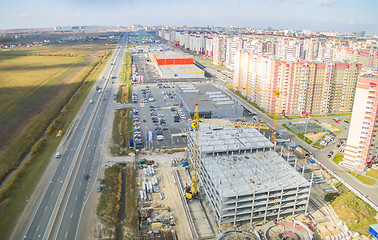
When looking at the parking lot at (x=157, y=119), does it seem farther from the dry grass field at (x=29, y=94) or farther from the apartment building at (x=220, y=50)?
the apartment building at (x=220, y=50)

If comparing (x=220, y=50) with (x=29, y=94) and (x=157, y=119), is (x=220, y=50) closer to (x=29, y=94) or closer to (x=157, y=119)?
(x=157, y=119)

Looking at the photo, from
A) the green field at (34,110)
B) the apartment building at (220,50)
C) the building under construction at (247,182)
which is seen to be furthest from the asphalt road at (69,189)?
the apartment building at (220,50)

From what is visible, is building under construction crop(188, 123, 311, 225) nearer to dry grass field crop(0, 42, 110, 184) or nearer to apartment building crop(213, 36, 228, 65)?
dry grass field crop(0, 42, 110, 184)

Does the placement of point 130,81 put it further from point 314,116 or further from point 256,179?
point 256,179

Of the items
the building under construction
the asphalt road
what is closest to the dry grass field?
the asphalt road

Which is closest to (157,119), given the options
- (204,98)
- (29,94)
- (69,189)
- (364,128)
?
(204,98)

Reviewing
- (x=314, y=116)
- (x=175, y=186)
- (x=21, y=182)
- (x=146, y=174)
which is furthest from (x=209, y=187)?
(x=314, y=116)
